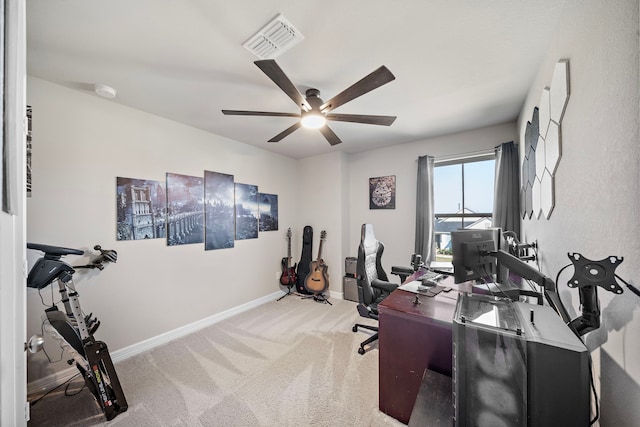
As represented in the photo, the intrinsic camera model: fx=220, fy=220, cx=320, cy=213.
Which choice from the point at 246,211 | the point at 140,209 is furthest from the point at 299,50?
the point at 246,211

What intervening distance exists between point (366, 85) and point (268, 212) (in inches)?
109

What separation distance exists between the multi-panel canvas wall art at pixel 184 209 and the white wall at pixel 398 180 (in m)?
2.50

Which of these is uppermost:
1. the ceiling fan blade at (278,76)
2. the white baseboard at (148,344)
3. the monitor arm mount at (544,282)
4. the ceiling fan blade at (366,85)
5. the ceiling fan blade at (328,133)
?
the ceiling fan blade at (278,76)

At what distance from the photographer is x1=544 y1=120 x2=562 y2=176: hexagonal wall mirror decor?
130cm

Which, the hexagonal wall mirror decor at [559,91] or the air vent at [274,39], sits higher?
the air vent at [274,39]

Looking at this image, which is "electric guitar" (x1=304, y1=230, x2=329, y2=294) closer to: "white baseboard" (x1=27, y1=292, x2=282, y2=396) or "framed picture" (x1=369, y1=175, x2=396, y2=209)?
"white baseboard" (x1=27, y1=292, x2=282, y2=396)

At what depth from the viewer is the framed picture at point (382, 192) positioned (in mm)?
3711

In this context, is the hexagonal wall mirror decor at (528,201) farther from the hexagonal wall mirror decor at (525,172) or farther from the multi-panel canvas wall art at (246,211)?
the multi-panel canvas wall art at (246,211)

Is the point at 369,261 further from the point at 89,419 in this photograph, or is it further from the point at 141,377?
the point at 89,419

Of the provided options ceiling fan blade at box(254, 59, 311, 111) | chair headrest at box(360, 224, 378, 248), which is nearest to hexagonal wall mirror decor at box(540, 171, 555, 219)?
chair headrest at box(360, 224, 378, 248)

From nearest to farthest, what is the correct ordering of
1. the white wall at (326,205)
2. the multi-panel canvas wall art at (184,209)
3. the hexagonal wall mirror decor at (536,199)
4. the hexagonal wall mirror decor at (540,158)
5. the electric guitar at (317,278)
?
1. the hexagonal wall mirror decor at (540,158)
2. the hexagonal wall mirror decor at (536,199)
3. the multi-panel canvas wall art at (184,209)
4. the electric guitar at (317,278)
5. the white wall at (326,205)

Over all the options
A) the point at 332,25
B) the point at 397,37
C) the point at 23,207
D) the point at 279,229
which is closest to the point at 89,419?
the point at 23,207

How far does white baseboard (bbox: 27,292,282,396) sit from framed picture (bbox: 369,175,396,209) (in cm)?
244

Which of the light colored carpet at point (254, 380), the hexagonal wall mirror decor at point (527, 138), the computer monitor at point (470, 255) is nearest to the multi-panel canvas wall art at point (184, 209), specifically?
the light colored carpet at point (254, 380)
